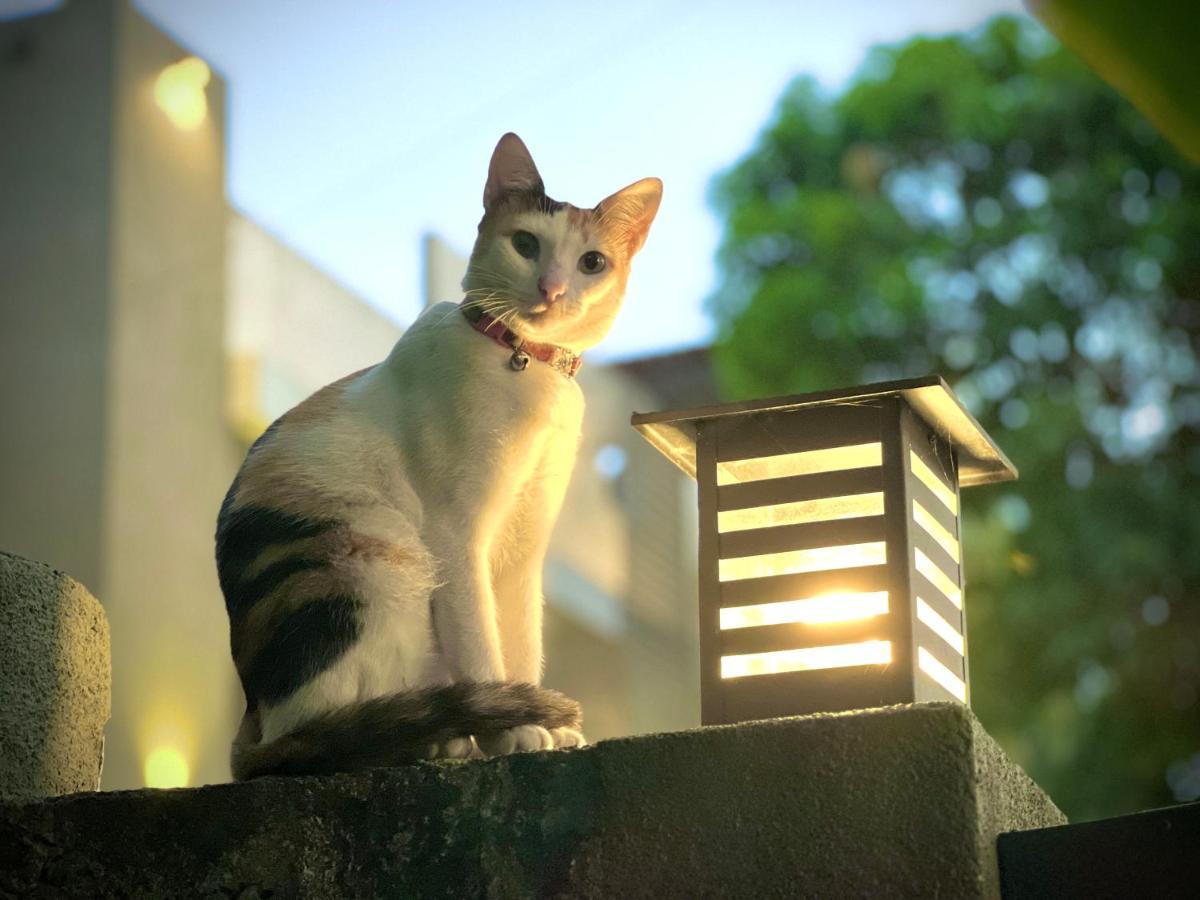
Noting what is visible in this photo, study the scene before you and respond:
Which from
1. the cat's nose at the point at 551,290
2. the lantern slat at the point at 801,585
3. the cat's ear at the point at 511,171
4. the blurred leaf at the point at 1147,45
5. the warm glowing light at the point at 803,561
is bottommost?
the blurred leaf at the point at 1147,45

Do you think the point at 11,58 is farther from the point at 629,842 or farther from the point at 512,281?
the point at 629,842

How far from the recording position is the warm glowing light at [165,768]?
4.80 m

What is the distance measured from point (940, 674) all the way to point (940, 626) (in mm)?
48

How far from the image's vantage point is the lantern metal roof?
4.26 feet

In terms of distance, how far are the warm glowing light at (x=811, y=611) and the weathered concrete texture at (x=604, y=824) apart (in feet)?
0.64

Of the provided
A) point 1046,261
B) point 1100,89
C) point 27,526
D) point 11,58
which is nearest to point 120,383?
point 27,526

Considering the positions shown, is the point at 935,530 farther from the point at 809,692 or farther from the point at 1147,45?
the point at 1147,45

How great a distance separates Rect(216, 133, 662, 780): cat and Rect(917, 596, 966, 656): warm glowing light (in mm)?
342

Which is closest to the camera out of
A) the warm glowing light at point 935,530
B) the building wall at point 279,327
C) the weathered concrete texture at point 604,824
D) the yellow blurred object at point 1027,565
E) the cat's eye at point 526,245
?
the weathered concrete texture at point 604,824

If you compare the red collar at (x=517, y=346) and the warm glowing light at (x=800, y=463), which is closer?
the warm glowing light at (x=800, y=463)

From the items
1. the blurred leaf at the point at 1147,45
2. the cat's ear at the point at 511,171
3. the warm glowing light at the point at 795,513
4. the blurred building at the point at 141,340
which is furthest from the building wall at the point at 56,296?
the blurred leaf at the point at 1147,45

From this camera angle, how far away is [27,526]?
466 cm

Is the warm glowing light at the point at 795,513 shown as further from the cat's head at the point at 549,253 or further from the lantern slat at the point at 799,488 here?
the cat's head at the point at 549,253

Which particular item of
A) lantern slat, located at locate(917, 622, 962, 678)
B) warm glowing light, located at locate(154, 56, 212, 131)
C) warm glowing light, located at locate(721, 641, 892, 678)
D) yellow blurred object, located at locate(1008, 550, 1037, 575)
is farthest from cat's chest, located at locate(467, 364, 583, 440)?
yellow blurred object, located at locate(1008, 550, 1037, 575)
